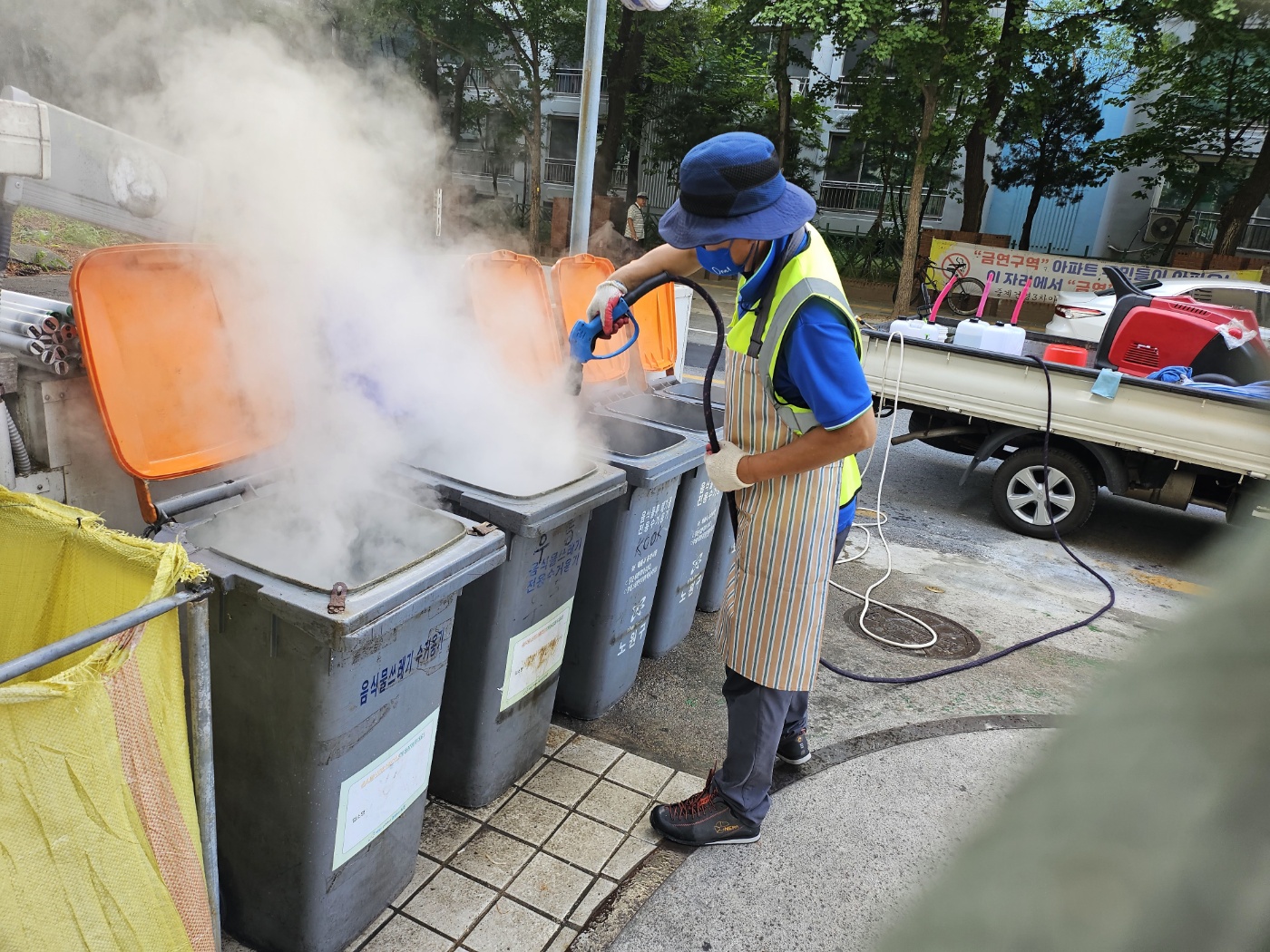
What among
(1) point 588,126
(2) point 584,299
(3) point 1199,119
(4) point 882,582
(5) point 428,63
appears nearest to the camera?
(2) point 584,299

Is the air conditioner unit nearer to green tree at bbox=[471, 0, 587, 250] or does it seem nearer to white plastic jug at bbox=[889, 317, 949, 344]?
green tree at bbox=[471, 0, 587, 250]

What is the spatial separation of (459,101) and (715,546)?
2044cm

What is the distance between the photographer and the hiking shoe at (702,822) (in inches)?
113

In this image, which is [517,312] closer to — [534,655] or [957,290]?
[534,655]

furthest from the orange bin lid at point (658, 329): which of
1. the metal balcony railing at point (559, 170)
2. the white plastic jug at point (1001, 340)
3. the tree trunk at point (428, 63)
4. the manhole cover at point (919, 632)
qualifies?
the metal balcony railing at point (559, 170)

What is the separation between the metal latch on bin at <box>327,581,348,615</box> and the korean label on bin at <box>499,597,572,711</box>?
0.90m

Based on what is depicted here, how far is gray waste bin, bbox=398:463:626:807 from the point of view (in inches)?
105


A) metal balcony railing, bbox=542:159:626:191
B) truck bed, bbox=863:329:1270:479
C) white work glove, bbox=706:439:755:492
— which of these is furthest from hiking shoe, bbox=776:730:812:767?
metal balcony railing, bbox=542:159:626:191

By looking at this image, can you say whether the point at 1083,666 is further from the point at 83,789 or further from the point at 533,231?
the point at 533,231

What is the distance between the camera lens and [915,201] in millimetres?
15297

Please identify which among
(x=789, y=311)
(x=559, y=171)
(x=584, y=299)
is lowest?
(x=584, y=299)

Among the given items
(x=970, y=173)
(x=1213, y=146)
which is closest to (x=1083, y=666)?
(x=970, y=173)

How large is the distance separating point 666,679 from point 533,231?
13.5 meters

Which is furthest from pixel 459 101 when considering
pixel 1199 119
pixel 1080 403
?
pixel 1080 403
